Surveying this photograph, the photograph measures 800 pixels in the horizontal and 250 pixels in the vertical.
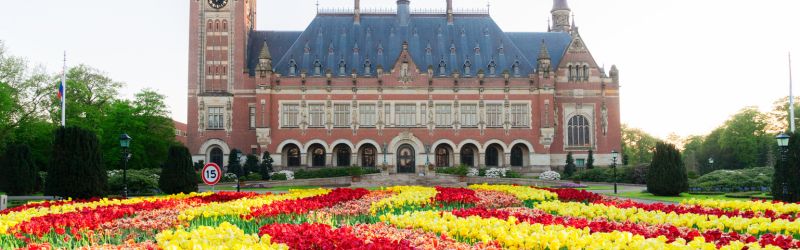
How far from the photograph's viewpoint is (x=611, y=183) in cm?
4931

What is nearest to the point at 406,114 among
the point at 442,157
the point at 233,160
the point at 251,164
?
the point at 442,157

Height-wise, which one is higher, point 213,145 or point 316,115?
point 316,115

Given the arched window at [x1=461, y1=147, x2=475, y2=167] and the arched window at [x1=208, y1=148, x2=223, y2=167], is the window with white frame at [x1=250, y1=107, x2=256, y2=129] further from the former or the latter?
the arched window at [x1=461, y1=147, x2=475, y2=167]

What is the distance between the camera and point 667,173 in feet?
110

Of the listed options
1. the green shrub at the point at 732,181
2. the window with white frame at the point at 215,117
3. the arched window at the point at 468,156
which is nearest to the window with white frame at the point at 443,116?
the arched window at the point at 468,156

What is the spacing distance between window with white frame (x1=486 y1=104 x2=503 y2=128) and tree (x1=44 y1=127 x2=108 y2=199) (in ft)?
134

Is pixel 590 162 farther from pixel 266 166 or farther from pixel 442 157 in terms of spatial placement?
pixel 266 166

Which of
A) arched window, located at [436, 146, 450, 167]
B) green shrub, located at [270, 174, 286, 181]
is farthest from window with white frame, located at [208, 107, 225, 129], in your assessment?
arched window, located at [436, 146, 450, 167]

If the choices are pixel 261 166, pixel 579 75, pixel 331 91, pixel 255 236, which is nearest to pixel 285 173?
pixel 261 166

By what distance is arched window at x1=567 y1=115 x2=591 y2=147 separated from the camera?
64312 mm

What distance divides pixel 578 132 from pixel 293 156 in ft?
85.6

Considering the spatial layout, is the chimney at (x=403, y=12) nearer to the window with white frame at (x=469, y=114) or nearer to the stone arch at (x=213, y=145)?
the window with white frame at (x=469, y=114)

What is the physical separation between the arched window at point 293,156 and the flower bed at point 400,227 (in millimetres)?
42458

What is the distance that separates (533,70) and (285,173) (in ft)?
80.0
